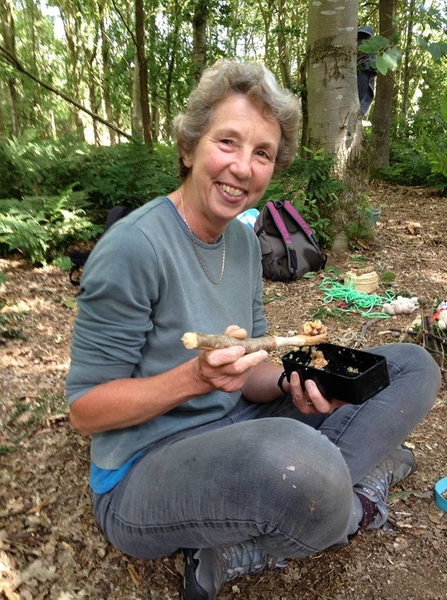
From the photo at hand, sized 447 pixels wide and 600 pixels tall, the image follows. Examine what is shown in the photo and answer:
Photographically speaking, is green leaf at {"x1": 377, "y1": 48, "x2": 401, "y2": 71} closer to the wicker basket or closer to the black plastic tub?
the wicker basket

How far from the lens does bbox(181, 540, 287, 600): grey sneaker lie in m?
1.28

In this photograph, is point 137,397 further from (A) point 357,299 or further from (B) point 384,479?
(A) point 357,299

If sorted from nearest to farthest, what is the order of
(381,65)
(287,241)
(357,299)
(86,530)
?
(86,530) → (381,65) → (357,299) → (287,241)

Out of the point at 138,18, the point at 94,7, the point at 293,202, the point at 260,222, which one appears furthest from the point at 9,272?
the point at 94,7

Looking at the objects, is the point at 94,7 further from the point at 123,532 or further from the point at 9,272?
the point at 123,532

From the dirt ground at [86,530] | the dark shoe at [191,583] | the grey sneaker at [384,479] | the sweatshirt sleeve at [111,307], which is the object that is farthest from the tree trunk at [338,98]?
the dark shoe at [191,583]

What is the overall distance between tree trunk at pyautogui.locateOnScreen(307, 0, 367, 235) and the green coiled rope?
948mm

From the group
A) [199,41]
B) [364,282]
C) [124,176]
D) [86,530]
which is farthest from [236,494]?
[199,41]

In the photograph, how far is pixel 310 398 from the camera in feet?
4.59

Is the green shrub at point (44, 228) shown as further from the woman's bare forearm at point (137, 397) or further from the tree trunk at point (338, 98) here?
the woman's bare forearm at point (137, 397)

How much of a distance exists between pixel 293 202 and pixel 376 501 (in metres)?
3.41

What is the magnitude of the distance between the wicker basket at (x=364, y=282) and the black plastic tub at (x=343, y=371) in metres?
2.37

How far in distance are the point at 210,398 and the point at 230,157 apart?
75 centimetres

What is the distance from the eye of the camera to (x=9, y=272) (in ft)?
13.7
